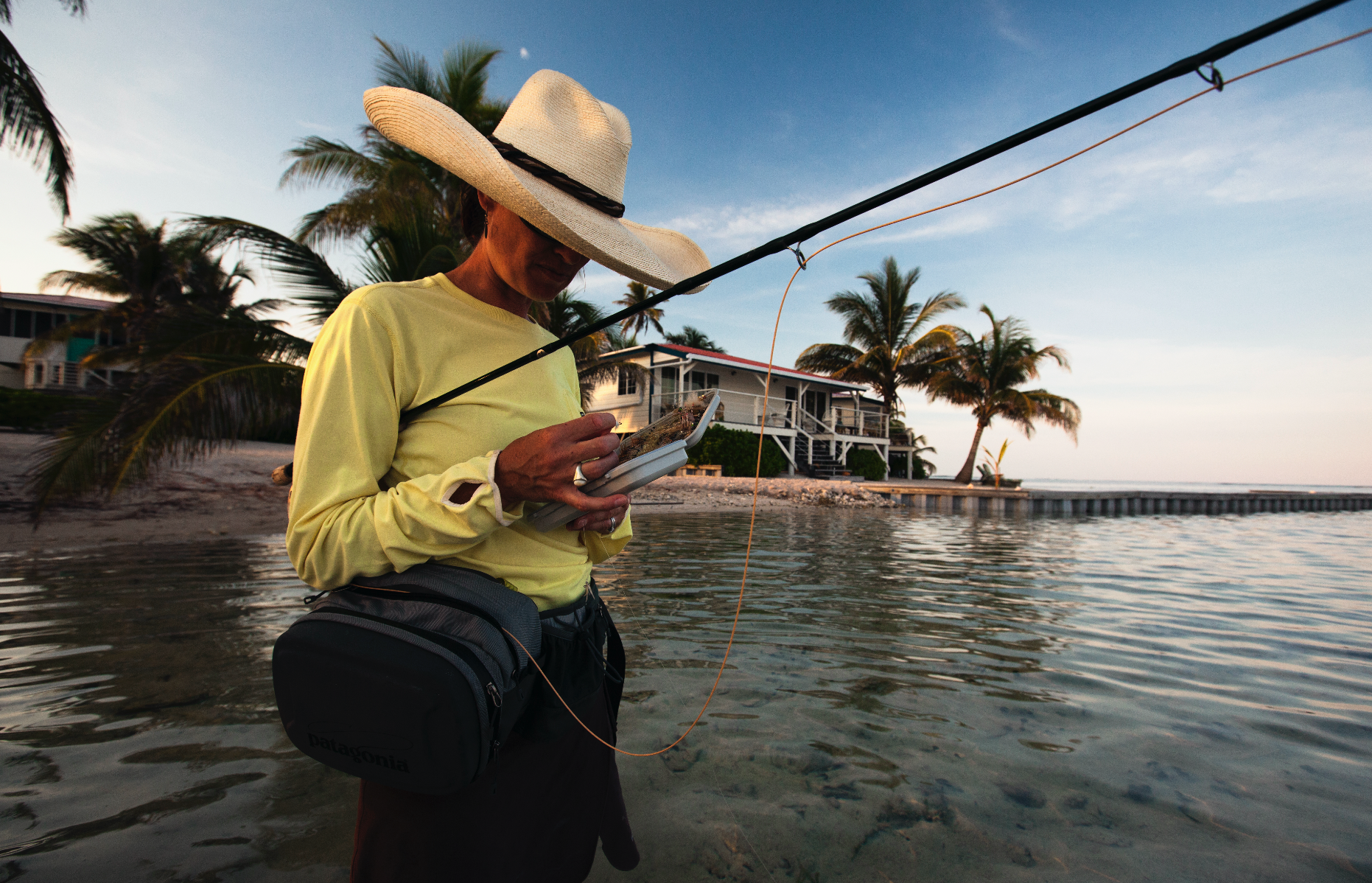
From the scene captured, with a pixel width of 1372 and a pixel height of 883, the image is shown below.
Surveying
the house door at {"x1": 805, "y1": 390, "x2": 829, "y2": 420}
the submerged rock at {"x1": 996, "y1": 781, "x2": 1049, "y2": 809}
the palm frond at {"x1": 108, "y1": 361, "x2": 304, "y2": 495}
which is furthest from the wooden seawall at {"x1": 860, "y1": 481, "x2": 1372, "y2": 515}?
the submerged rock at {"x1": 996, "y1": 781, "x2": 1049, "y2": 809}

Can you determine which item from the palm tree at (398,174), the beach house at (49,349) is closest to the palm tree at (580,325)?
the palm tree at (398,174)

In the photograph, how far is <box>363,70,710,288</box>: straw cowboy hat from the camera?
3.64 feet

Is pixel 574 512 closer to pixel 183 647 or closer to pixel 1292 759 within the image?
pixel 1292 759

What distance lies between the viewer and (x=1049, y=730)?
294 centimetres

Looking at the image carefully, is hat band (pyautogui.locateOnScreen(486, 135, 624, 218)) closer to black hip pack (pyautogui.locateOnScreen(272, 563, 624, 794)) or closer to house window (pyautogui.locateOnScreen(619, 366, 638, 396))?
black hip pack (pyautogui.locateOnScreen(272, 563, 624, 794))

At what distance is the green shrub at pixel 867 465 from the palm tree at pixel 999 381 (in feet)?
14.8

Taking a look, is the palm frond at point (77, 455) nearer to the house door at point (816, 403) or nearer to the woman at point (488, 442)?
the woman at point (488, 442)

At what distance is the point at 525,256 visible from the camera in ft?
3.96

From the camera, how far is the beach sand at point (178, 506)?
819 centimetres

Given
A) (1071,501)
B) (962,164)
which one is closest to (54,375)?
(962,164)

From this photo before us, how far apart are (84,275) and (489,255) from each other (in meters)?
30.9

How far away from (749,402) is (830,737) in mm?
23156

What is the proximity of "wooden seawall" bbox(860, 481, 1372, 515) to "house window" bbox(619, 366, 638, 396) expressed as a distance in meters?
10.1

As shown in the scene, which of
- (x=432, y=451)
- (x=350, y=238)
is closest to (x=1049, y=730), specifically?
(x=432, y=451)
